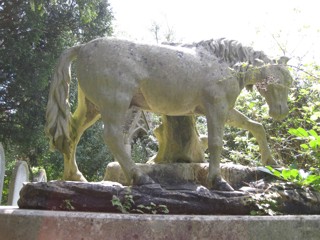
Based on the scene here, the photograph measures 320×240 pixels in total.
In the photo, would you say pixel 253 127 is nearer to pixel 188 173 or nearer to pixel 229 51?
pixel 229 51

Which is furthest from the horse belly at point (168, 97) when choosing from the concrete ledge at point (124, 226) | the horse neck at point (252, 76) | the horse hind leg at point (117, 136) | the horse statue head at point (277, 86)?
the concrete ledge at point (124, 226)

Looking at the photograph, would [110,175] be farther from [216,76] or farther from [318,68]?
[318,68]

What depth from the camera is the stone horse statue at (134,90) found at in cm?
323

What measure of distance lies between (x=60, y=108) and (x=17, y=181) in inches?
198

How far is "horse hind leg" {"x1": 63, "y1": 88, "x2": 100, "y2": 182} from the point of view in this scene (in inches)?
146

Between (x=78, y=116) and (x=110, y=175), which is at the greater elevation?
(x=78, y=116)

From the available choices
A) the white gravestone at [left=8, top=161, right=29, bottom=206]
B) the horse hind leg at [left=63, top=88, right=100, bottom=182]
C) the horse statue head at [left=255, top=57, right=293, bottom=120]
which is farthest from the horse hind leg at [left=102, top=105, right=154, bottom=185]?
the white gravestone at [left=8, top=161, right=29, bottom=206]

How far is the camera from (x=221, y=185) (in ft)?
10.8

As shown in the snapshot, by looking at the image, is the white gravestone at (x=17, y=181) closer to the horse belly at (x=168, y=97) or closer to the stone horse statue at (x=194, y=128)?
the stone horse statue at (x=194, y=128)

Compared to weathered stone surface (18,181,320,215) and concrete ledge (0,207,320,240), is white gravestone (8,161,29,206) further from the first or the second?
concrete ledge (0,207,320,240)

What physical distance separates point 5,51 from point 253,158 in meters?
6.83

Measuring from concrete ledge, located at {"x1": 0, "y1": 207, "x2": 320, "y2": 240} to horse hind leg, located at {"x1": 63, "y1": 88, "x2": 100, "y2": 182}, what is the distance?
1.00 meters

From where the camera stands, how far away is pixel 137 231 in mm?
2545

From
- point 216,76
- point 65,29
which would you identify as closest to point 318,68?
point 216,76
